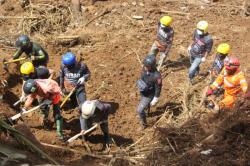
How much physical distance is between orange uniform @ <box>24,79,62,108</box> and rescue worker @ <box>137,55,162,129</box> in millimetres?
1738

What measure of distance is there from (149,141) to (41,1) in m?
7.43

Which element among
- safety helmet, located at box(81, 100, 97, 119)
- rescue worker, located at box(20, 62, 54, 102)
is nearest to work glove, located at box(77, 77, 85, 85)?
rescue worker, located at box(20, 62, 54, 102)

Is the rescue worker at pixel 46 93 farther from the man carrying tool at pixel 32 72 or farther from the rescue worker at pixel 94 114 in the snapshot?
the rescue worker at pixel 94 114

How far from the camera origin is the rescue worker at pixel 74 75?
358 inches

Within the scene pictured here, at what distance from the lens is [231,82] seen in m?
8.75

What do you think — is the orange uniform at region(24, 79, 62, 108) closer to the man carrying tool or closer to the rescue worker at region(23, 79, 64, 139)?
the rescue worker at region(23, 79, 64, 139)

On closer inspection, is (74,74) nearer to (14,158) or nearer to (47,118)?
(47,118)

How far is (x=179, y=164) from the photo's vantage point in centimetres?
754

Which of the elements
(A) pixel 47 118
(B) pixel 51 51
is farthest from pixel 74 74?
(B) pixel 51 51

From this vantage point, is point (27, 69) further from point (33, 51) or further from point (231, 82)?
point (231, 82)

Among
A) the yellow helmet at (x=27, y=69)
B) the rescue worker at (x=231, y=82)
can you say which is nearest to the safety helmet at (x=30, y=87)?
the yellow helmet at (x=27, y=69)

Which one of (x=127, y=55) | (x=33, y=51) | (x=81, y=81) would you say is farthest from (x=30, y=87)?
(x=127, y=55)

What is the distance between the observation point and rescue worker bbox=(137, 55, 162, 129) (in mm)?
8938

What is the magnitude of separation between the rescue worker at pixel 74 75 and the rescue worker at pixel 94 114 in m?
1.13
